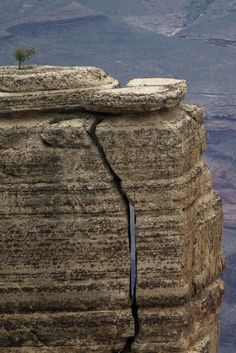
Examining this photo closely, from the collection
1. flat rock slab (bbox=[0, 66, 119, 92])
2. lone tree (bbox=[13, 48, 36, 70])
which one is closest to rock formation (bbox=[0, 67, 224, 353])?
flat rock slab (bbox=[0, 66, 119, 92])

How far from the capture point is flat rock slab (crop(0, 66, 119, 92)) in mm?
22266

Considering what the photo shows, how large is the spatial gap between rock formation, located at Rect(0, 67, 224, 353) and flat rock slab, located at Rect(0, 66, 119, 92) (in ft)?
0.05

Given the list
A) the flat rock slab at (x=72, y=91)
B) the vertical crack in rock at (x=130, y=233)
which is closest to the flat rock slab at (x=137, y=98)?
the flat rock slab at (x=72, y=91)

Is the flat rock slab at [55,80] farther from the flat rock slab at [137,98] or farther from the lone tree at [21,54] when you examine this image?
the lone tree at [21,54]

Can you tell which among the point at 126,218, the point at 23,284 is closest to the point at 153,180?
the point at 126,218

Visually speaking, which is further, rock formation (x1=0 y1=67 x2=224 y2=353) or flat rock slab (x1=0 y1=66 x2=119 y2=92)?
flat rock slab (x1=0 y1=66 x2=119 y2=92)

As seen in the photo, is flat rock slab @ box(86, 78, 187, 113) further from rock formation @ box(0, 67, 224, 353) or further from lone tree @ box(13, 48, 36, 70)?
lone tree @ box(13, 48, 36, 70)

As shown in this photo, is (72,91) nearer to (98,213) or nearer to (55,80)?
(55,80)

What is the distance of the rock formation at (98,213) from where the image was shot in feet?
71.7

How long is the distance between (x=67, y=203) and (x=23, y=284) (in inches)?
57.0

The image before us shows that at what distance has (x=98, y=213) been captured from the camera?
2200 centimetres

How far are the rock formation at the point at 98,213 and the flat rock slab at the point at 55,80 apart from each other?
0.6 inches

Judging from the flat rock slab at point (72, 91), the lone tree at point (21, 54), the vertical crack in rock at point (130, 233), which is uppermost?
the flat rock slab at point (72, 91)

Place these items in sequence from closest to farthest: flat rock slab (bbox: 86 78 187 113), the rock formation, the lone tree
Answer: flat rock slab (bbox: 86 78 187 113), the rock formation, the lone tree
